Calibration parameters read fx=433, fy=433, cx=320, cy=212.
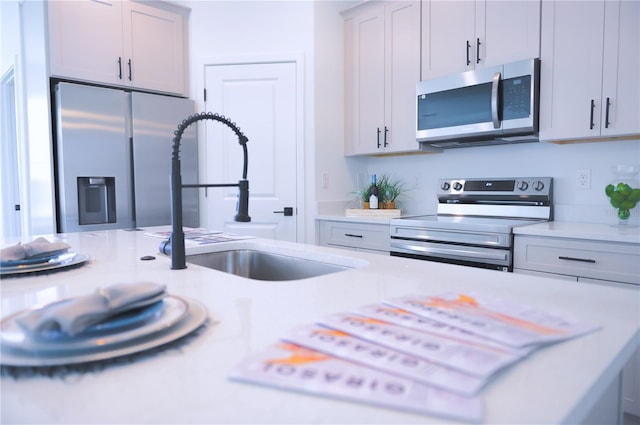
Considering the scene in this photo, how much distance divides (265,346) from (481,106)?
2517mm

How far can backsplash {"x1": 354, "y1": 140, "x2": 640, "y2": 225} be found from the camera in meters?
2.54

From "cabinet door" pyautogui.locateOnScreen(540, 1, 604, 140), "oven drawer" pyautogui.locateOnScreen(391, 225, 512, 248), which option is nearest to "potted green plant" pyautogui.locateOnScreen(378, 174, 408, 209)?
"oven drawer" pyautogui.locateOnScreen(391, 225, 512, 248)

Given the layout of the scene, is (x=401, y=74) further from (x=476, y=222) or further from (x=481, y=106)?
(x=476, y=222)

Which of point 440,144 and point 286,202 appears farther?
point 286,202

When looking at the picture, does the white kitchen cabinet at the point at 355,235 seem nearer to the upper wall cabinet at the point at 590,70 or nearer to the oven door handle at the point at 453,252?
the oven door handle at the point at 453,252

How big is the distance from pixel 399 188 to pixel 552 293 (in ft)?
8.84

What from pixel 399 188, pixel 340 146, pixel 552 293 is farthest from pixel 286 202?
pixel 552 293

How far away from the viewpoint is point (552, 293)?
94 cm

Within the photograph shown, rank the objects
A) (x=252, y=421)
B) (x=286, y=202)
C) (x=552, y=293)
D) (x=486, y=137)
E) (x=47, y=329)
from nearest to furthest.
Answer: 1. (x=252, y=421)
2. (x=47, y=329)
3. (x=552, y=293)
4. (x=486, y=137)
5. (x=286, y=202)

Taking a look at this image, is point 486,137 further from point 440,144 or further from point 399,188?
point 399,188

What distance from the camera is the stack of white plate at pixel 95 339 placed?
0.56m

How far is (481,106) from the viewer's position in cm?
273

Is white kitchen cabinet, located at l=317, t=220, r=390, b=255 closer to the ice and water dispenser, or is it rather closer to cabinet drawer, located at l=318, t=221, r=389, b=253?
cabinet drawer, located at l=318, t=221, r=389, b=253

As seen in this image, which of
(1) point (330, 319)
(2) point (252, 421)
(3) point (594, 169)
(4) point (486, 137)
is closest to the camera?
(2) point (252, 421)
